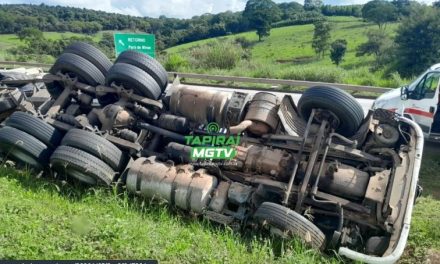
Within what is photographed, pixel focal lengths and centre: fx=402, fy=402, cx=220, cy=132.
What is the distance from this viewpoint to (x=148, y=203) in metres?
4.73

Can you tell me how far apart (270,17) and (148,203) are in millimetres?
63746

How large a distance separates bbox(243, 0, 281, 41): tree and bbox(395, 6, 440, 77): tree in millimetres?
31317

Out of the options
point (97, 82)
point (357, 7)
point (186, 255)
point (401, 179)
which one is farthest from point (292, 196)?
point (357, 7)

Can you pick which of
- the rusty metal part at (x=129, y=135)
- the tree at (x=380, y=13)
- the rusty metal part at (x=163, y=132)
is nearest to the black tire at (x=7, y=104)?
the rusty metal part at (x=129, y=135)

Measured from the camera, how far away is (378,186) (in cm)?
416

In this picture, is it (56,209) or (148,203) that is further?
(148,203)

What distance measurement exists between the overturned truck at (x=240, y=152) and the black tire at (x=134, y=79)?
17 mm

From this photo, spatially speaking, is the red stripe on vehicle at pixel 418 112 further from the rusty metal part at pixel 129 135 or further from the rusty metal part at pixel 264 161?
the rusty metal part at pixel 129 135

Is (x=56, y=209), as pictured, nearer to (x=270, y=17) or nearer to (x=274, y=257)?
(x=274, y=257)

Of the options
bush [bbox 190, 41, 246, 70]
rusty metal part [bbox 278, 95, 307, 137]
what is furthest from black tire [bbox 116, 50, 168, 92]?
bush [bbox 190, 41, 246, 70]

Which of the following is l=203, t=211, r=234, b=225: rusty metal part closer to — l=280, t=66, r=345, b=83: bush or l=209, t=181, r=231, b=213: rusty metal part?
l=209, t=181, r=231, b=213: rusty metal part

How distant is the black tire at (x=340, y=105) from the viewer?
4605 millimetres

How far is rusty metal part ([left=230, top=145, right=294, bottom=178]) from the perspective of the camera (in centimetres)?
463

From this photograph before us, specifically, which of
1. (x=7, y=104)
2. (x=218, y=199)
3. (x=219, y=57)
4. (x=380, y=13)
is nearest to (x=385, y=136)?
(x=218, y=199)
